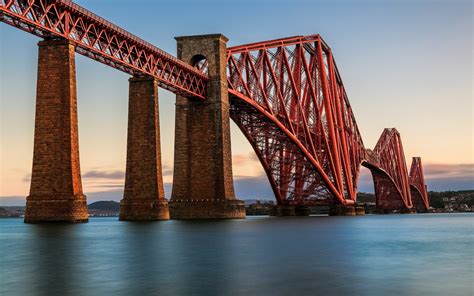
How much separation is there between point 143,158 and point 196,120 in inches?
445

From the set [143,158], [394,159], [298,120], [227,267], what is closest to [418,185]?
[394,159]

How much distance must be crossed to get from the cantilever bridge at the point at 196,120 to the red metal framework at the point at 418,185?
7571 cm

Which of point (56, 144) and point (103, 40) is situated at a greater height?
point (103, 40)

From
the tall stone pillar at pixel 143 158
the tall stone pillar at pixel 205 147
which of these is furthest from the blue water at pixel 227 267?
the tall stone pillar at pixel 205 147

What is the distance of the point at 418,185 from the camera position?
185m

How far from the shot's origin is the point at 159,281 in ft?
55.5

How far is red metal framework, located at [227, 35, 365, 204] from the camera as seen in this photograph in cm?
7050

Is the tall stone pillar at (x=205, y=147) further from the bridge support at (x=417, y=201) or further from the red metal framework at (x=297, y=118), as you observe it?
the bridge support at (x=417, y=201)

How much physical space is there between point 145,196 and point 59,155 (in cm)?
1200

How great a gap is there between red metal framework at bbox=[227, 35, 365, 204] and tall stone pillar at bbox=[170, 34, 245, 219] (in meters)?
4.67

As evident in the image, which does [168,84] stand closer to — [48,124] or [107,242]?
[48,124]

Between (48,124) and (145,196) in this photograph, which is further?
(145,196)

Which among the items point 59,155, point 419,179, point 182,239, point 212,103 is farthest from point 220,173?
point 419,179

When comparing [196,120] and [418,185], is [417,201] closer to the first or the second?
[418,185]
